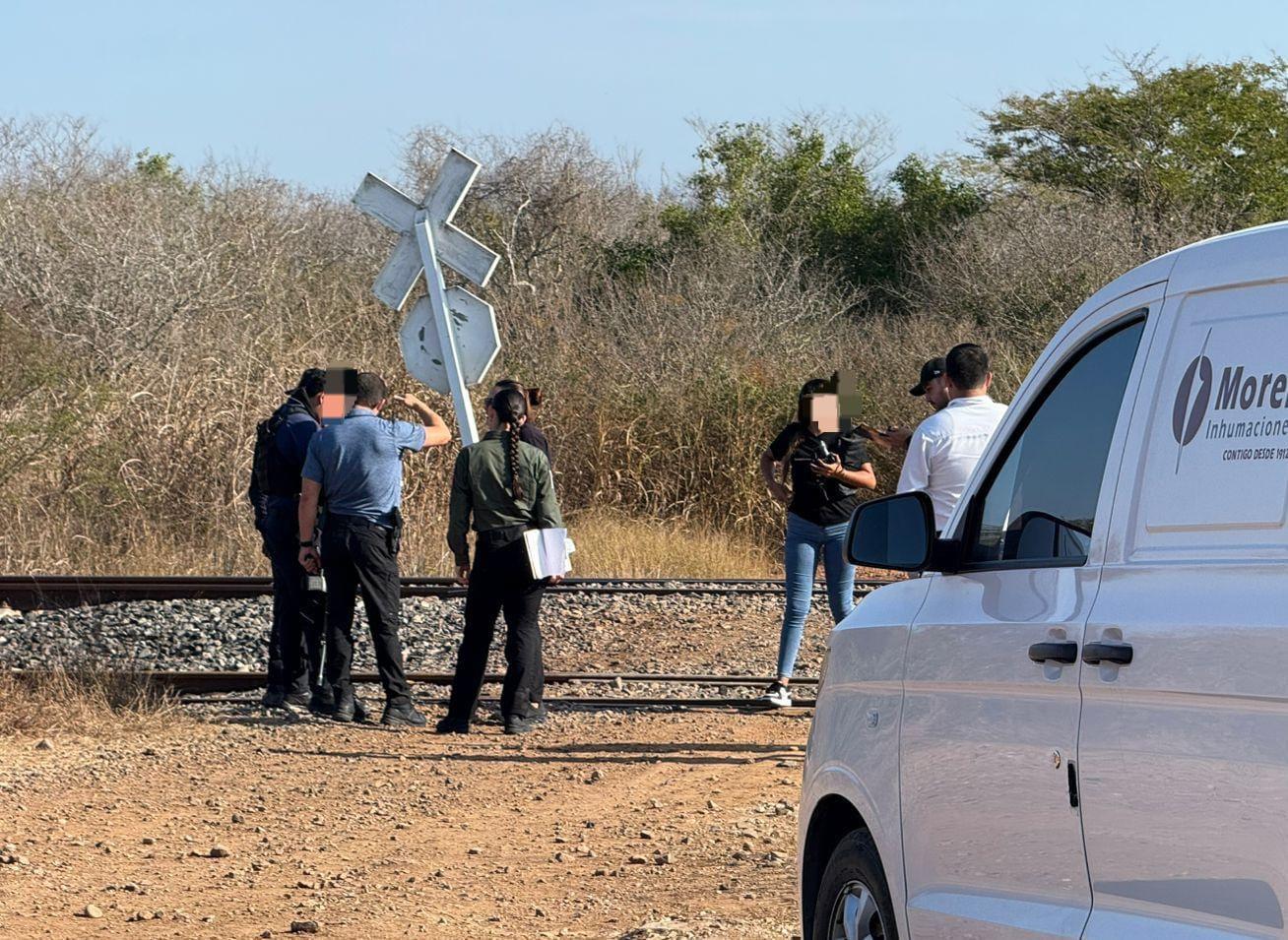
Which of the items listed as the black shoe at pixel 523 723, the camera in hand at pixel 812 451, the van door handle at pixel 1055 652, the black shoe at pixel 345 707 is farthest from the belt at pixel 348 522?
the van door handle at pixel 1055 652

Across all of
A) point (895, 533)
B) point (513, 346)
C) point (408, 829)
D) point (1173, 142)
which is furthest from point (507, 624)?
point (1173, 142)

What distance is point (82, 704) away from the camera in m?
10.6

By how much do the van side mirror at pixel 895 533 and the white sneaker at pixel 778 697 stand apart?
680cm

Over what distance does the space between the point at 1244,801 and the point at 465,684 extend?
26.6ft

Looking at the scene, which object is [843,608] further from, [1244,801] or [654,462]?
[654,462]

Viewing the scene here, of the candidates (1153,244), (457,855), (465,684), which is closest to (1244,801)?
(457,855)

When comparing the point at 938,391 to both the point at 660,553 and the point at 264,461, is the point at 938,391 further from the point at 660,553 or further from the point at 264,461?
the point at 660,553

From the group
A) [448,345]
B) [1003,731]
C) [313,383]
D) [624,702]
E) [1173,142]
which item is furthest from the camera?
[1173,142]

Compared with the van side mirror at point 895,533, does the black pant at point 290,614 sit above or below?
below

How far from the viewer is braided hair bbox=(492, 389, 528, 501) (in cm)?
1000

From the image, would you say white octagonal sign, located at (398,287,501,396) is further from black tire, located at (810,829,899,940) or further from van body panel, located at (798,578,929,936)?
black tire, located at (810,829,899,940)

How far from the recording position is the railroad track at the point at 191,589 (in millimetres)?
14523

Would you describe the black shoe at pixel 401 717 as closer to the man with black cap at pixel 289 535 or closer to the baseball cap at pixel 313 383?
the man with black cap at pixel 289 535

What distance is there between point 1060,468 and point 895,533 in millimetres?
485
